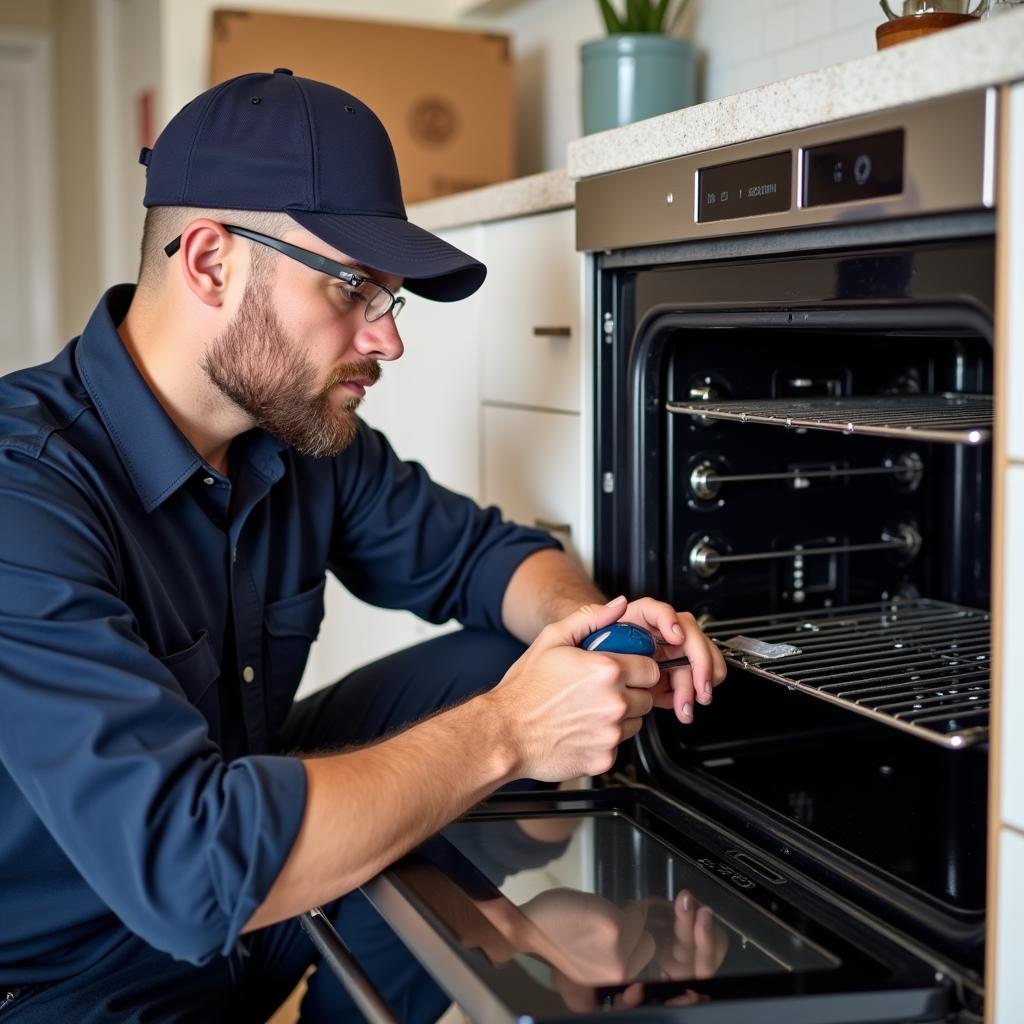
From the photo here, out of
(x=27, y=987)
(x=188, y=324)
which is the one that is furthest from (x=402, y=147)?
(x=27, y=987)

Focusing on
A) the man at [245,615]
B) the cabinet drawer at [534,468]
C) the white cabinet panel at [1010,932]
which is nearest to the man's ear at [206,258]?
the man at [245,615]

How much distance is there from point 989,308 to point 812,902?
49 cm

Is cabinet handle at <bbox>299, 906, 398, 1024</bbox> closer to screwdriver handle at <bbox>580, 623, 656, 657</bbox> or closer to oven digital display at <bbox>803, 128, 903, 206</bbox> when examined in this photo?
screwdriver handle at <bbox>580, 623, 656, 657</bbox>

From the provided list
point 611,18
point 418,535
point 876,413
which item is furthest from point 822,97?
point 611,18

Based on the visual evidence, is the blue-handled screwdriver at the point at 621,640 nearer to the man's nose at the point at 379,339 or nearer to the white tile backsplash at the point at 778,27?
the man's nose at the point at 379,339

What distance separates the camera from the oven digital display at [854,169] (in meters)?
0.89

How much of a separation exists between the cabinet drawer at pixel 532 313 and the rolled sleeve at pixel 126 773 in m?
0.65

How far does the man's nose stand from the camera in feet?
4.15

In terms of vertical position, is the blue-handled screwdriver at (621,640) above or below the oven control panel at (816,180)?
below

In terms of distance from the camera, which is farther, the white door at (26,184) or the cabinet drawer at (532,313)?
the white door at (26,184)

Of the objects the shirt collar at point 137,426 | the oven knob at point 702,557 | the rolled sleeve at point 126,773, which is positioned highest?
the shirt collar at point 137,426

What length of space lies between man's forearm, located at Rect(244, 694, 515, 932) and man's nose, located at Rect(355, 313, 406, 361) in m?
0.39

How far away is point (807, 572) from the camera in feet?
4.81

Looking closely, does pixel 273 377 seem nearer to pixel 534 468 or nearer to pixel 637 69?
pixel 534 468
